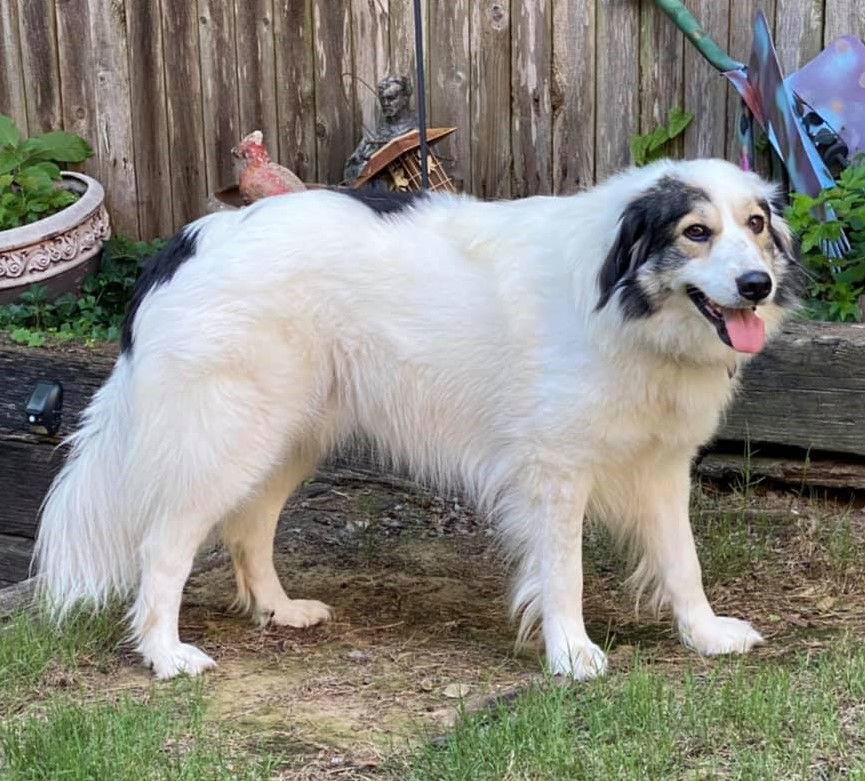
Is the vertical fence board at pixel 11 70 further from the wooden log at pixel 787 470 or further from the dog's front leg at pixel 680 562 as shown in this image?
the dog's front leg at pixel 680 562

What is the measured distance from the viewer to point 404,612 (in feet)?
14.7

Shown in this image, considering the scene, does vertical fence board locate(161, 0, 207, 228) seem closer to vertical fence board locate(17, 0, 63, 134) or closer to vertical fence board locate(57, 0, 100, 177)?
vertical fence board locate(57, 0, 100, 177)

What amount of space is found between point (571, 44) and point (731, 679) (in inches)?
140

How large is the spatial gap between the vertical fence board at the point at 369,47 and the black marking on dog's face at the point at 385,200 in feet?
7.82

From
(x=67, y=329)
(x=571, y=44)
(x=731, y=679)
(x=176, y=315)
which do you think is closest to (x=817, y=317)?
(x=571, y=44)

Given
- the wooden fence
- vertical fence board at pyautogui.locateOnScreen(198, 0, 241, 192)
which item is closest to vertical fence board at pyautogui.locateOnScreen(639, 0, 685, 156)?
the wooden fence

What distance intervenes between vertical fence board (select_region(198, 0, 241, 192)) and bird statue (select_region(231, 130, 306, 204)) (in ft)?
1.22

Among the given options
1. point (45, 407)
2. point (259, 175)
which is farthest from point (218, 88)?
point (45, 407)

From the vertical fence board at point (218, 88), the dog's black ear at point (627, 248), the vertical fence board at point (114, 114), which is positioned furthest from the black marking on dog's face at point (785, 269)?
the vertical fence board at point (114, 114)

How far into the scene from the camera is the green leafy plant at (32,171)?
6.62m

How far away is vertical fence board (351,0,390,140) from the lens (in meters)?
6.36

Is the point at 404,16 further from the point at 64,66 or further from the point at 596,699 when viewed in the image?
the point at 596,699

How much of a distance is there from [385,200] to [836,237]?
191 cm

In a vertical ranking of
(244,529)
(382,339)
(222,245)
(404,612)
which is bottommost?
(404,612)
